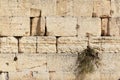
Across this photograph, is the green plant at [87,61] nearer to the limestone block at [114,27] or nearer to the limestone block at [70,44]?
the limestone block at [70,44]

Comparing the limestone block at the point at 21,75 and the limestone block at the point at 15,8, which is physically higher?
the limestone block at the point at 15,8

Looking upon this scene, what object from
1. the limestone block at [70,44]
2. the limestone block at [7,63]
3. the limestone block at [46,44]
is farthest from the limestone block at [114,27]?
the limestone block at [7,63]

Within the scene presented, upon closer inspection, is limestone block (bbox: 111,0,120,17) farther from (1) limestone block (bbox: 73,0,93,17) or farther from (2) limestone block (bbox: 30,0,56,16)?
(2) limestone block (bbox: 30,0,56,16)

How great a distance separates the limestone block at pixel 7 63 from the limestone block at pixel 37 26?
91 centimetres

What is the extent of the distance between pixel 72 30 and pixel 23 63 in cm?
162

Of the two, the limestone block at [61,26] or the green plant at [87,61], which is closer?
the green plant at [87,61]

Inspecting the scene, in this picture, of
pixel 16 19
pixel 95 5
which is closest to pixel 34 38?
pixel 16 19

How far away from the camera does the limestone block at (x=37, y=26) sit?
30.4 feet

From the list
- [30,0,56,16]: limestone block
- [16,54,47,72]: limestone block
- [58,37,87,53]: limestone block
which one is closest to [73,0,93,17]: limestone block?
[30,0,56,16]: limestone block

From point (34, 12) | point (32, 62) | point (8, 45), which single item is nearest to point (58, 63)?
point (32, 62)

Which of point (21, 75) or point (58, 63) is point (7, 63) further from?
point (58, 63)

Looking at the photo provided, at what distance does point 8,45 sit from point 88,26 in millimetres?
2261

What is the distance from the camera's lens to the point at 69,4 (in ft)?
30.6

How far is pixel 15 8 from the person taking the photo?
924cm
